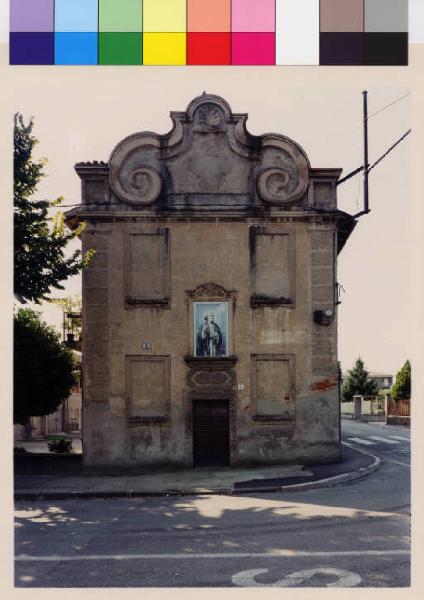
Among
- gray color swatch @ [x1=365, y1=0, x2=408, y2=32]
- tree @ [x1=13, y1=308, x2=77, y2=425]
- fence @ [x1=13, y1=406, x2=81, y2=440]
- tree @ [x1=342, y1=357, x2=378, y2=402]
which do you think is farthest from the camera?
tree @ [x1=342, y1=357, x2=378, y2=402]

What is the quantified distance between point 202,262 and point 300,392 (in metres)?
5.12

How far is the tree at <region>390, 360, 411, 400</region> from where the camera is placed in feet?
138

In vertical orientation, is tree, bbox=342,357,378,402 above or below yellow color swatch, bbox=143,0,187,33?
below

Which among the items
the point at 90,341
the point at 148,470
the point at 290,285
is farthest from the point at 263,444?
the point at 90,341

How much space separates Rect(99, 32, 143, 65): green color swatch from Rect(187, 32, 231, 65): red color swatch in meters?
0.60

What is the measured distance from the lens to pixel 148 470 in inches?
757

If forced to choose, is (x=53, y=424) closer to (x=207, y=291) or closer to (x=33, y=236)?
(x=207, y=291)

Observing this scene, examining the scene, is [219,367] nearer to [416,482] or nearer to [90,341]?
[90,341]

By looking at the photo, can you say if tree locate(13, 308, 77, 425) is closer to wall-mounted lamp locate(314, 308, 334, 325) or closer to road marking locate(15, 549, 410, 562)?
wall-mounted lamp locate(314, 308, 334, 325)

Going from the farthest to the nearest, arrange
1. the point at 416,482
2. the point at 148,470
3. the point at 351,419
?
1. the point at 351,419
2. the point at 148,470
3. the point at 416,482

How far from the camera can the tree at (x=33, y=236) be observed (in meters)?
15.9

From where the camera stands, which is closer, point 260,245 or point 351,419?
point 260,245

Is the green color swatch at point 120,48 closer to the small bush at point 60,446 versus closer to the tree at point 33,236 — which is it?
the tree at point 33,236

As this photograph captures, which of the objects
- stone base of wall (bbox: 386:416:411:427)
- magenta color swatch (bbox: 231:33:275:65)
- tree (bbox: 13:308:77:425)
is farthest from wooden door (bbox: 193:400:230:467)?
stone base of wall (bbox: 386:416:411:427)
